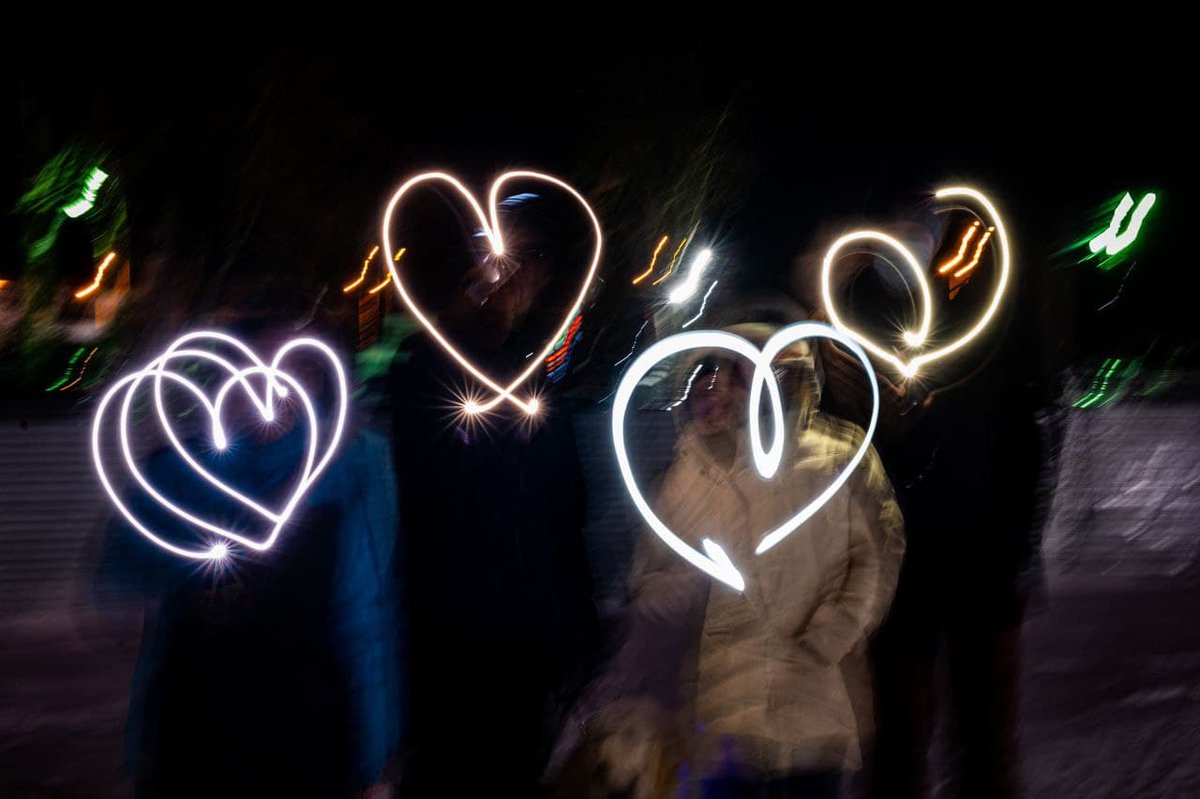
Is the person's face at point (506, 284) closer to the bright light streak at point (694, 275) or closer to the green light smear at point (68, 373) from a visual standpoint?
the green light smear at point (68, 373)

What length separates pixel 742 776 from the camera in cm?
255

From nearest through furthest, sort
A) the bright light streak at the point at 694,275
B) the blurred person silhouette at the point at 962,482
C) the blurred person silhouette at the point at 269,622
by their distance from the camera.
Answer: the blurred person silhouette at the point at 269,622, the blurred person silhouette at the point at 962,482, the bright light streak at the point at 694,275

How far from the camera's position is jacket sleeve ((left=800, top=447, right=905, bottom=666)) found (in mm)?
2586

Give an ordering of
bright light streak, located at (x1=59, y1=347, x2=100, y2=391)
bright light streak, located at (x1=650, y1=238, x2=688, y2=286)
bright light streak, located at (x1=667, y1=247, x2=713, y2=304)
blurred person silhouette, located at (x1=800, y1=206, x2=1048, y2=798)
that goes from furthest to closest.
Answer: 1. bright light streak, located at (x1=667, y1=247, x2=713, y2=304)
2. bright light streak, located at (x1=650, y1=238, x2=688, y2=286)
3. bright light streak, located at (x1=59, y1=347, x2=100, y2=391)
4. blurred person silhouette, located at (x1=800, y1=206, x2=1048, y2=798)

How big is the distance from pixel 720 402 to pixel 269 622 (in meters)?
1.18

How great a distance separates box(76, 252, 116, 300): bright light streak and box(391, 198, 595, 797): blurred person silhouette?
19.7 feet

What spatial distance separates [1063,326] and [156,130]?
257 inches

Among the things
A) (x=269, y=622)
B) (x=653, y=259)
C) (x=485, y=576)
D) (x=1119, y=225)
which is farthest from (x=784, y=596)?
(x=653, y=259)

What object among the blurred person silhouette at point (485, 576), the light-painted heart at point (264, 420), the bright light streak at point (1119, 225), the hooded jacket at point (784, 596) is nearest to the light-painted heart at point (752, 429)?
the hooded jacket at point (784, 596)

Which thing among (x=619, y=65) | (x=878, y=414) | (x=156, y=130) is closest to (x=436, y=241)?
(x=878, y=414)

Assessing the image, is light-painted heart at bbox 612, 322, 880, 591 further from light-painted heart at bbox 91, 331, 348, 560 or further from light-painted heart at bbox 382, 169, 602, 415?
light-painted heart at bbox 91, 331, 348, 560

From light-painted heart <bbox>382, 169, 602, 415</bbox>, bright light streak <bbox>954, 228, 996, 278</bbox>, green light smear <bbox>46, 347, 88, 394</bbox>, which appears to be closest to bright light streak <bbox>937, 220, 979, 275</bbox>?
bright light streak <bbox>954, 228, 996, 278</bbox>

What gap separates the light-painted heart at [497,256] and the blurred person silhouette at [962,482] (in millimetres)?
669

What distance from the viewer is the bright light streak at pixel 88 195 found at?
7.82 meters
